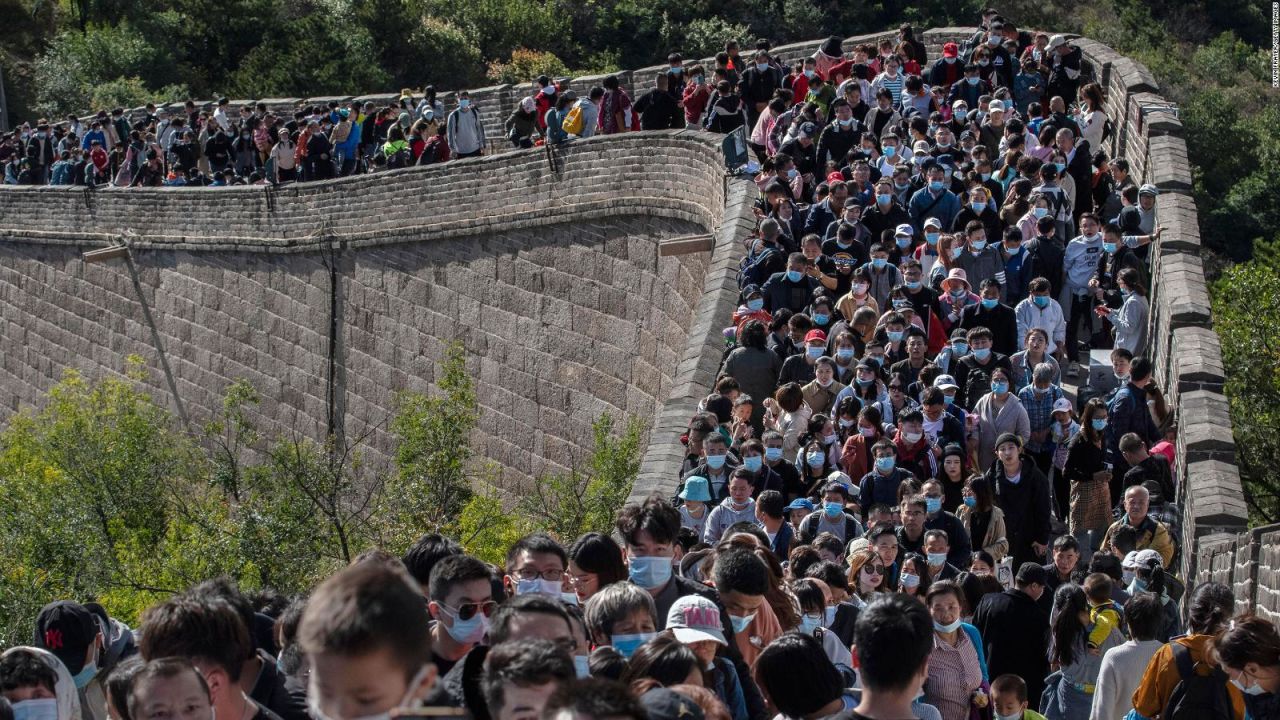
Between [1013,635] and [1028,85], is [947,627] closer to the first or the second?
[1013,635]

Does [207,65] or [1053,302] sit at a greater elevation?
[1053,302]

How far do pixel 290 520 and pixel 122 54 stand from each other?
27017 millimetres

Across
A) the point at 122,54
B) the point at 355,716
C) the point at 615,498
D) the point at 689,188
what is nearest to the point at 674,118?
the point at 689,188

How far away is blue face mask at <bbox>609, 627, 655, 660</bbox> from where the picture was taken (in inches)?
243

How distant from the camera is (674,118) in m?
22.6

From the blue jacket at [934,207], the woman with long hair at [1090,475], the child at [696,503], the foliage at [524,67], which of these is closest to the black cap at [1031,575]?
the child at [696,503]

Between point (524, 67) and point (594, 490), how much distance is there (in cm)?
2468

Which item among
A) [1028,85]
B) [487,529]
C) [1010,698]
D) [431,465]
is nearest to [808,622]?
[1010,698]

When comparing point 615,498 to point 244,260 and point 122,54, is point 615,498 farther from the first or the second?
point 122,54

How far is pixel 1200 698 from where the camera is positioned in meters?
7.04

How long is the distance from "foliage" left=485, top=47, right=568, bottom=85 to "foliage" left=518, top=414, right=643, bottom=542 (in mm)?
21209

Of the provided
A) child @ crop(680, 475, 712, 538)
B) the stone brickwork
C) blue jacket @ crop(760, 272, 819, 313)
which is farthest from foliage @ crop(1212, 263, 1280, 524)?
child @ crop(680, 475, 712, 538)

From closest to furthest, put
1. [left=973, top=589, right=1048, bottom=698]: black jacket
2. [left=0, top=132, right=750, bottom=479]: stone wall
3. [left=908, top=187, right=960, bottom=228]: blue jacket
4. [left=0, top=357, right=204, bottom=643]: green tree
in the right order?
[left=973, top=589, right=1048, bottom=698]: black jacket, [left=908, top=187, right=960, bottom=228]: blue jacket, [left=0, top=357, right=204, bottom=643]: green tree, [left=0, top=132, right=750, bottom=479]: stone wall

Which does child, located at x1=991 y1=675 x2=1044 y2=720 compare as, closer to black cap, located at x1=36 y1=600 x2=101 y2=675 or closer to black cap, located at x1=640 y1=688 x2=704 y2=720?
black cap, located at x1=640 y1=688 x2=704 y2=720
